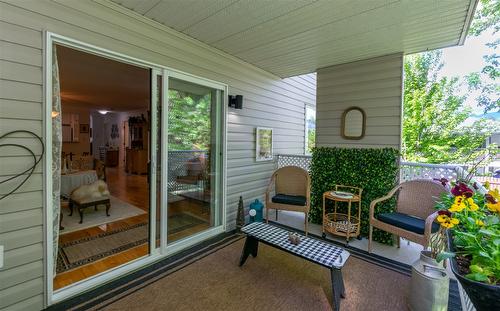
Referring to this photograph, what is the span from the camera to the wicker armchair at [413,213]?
8.61ft

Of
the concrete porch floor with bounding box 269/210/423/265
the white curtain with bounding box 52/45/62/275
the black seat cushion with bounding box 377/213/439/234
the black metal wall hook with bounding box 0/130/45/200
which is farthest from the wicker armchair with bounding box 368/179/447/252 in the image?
the black metal wall hook with bounding box 0/130/45/200

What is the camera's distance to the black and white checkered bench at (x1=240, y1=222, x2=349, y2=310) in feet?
6.70

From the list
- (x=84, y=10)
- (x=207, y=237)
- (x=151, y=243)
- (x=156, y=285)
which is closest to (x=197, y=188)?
(x=207, y=237)

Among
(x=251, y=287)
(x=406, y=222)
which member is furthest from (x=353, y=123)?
(x=251, y=287)

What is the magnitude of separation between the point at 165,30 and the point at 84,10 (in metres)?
0.85

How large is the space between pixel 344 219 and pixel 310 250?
1806mm

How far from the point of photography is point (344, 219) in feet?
12.4

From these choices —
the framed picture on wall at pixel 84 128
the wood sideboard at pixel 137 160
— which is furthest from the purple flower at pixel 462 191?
the framed picture on wall at pixel 84 128

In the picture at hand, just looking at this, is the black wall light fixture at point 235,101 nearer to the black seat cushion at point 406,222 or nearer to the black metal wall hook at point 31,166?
the black metal wall hook at point 31,166

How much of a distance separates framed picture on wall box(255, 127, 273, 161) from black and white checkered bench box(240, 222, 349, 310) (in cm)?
177

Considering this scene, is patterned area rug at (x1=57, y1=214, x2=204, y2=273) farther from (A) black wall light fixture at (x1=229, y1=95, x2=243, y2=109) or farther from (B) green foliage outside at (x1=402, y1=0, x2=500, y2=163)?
(B) green foliage outside at (x1=402, y1=0, x2=500, y2=163)

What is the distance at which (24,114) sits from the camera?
6.12 feet

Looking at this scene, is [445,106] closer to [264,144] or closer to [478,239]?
[264,144]

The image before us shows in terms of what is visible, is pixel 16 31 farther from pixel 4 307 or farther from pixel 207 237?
pixel 207 237
